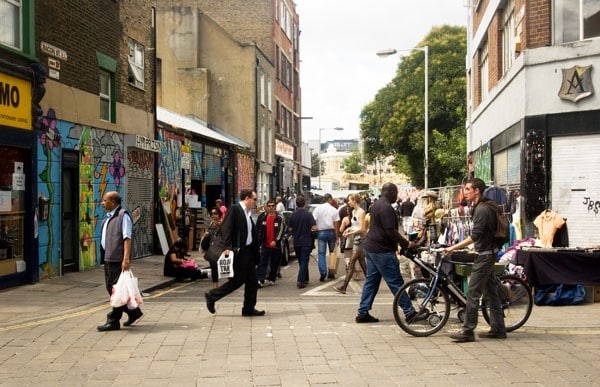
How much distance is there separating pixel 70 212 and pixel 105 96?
3389 millimetres

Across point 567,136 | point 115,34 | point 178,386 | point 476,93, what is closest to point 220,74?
point 476,93

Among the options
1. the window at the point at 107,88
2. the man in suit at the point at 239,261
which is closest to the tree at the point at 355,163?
the window at the point at 107,88

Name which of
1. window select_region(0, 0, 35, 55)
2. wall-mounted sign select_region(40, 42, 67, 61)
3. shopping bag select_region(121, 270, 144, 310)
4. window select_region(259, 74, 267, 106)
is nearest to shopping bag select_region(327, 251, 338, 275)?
shopping bag select_region(121, 270, 144, 310)

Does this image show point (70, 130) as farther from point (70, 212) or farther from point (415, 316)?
point (415, 316)

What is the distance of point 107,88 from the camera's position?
16.2m

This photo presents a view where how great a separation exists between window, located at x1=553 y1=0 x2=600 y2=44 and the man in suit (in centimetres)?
751

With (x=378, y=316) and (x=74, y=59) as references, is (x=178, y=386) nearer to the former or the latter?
(x=378, y=316)

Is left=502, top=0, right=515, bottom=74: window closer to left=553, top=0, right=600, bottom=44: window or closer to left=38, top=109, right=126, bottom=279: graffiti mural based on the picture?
left=553, top=0, right=600, bottom=44: window

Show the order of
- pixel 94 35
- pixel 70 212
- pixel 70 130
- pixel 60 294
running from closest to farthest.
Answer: pixel 60 294 → pixel 70 130 → pixel 70 212 → pixel 94 35

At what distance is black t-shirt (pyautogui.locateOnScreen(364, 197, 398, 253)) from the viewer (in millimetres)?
8234

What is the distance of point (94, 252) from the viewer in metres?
15.1

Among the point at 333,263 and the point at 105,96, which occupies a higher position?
the point at 105,96

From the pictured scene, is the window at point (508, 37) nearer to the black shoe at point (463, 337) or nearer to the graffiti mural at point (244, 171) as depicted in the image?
the black shoe at point (463, 337)

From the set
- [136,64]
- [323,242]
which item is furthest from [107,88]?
[323,242]
